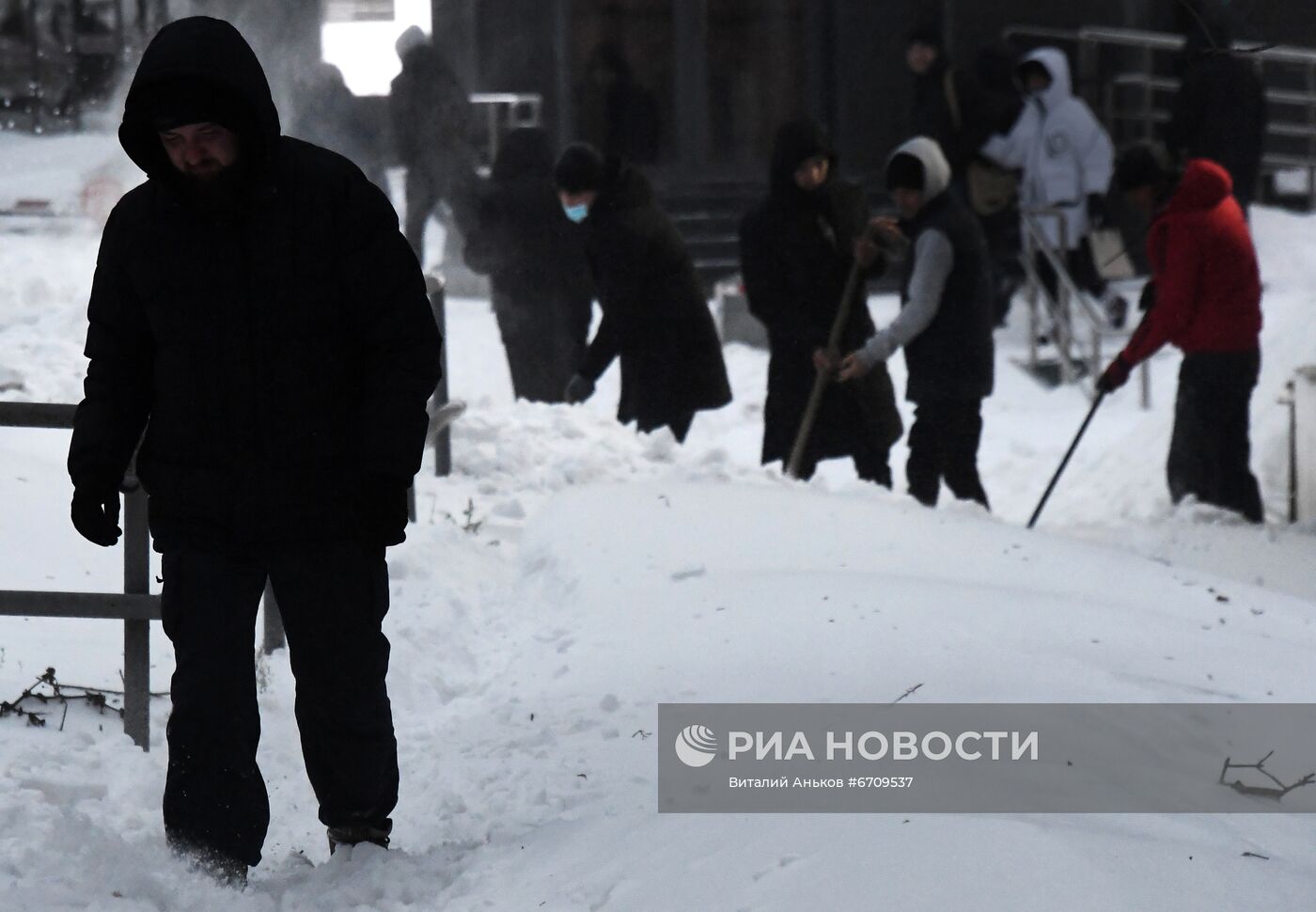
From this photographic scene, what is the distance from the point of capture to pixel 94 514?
10.7 feet

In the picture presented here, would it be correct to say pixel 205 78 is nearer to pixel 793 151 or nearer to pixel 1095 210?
pixel 793 151

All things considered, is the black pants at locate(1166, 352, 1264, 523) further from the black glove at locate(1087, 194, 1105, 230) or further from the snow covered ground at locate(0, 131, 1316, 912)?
the black glove at locate(1087, 194, 1105, 230)

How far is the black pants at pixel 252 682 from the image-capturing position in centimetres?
326

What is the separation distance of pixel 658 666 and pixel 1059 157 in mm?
8710

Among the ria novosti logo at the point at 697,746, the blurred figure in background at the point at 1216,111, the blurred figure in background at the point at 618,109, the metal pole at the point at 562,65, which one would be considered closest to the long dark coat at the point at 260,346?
the ria novosti logo at the point at 697,746

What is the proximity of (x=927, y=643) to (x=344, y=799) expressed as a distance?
1.60 metres

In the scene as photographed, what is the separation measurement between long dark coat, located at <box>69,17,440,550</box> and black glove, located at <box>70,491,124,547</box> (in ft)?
0.08

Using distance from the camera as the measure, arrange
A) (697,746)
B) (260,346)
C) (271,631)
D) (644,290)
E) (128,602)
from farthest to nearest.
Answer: (644,290) < (271,631) < (128,602) < (697,746) < (260,346)

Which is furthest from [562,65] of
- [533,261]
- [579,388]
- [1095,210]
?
[579,388]

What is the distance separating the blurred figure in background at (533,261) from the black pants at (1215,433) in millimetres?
3035

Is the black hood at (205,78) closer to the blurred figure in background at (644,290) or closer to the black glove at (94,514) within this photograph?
the black glove at (94,514)

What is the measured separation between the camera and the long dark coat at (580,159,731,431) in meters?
7.46

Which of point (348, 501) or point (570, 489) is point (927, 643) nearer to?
point (348, 501)

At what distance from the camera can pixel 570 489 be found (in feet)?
23.3
